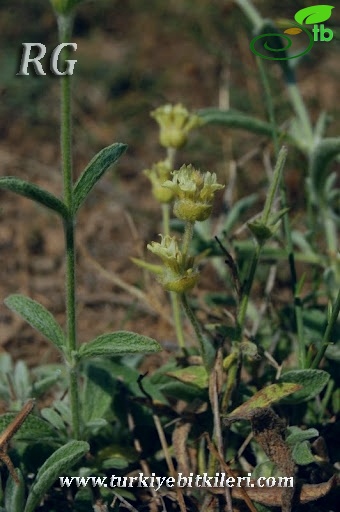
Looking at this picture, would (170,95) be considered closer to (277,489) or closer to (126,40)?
(126,40)

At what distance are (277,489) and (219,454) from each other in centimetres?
17

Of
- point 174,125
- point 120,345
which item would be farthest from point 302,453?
point 174,125

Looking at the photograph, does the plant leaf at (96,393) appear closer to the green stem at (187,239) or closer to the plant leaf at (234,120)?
the green stem at (187,239)

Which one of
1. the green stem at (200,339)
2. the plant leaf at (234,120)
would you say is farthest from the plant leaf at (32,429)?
the plant leaf at (234,120)

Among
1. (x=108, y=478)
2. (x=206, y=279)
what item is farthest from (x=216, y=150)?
(x=108, y=478)

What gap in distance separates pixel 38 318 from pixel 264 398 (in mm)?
612

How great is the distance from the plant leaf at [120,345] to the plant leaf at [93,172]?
1.09ft

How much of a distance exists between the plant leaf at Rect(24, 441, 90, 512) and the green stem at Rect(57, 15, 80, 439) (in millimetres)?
128

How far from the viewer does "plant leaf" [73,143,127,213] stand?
69.9 inches

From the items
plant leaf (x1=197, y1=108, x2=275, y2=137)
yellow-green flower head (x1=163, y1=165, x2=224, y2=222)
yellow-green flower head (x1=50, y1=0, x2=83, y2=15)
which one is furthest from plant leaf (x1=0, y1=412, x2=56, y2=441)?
plant leaf (x1=197, y1=108, x2=275, y2=137)

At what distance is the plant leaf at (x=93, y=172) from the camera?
1774 millimetres

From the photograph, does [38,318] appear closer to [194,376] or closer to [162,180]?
[194,376]

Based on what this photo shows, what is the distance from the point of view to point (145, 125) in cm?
393

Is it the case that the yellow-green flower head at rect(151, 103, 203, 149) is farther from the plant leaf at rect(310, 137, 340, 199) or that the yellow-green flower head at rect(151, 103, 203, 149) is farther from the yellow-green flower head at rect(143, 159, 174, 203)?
the plant leaf at rect(310, 137, 340, 199)
